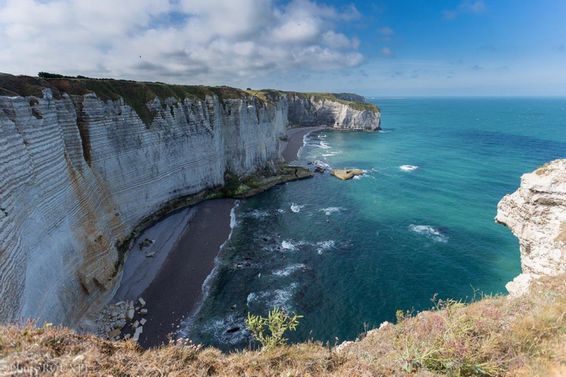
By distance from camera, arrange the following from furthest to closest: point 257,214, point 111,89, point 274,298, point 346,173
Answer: point 346,173 < point 257,214 < point 111,89 < point 274,298

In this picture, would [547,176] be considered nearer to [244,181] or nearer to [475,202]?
[475,202]

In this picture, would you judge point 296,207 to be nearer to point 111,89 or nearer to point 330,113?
point 111,89

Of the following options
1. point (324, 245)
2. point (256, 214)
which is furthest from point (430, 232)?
point (256, 214)

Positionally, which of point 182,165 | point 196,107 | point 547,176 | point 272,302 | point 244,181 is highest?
point 196,107

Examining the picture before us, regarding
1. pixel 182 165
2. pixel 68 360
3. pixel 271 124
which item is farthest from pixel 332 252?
pixel 271 124

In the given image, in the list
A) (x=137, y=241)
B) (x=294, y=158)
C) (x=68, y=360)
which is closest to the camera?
(x=68, y=360)

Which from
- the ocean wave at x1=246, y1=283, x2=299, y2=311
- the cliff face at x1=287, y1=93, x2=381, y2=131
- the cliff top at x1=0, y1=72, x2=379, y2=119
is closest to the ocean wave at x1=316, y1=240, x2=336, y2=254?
the ocean wave at x1=246, y1=283, x2=299, y2=311
